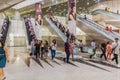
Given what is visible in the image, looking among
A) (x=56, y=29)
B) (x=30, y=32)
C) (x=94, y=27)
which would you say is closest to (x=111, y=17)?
(x=94, y=27)

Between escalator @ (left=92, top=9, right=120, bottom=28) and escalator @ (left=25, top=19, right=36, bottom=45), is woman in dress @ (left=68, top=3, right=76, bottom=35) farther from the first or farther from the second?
escalator @ (left=92, top=9, right=120, bottom=28)

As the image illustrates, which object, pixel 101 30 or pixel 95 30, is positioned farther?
pixel 95 30

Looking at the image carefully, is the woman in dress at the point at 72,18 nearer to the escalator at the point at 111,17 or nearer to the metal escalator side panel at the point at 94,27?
the metal escalator side panel at the point at 94,27

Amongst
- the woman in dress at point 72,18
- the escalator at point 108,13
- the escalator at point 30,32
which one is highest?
the escalator at point 108,13

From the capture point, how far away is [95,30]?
80.1ft

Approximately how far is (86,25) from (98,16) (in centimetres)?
609

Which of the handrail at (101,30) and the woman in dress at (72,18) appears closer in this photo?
the woman in dress at (72,18)

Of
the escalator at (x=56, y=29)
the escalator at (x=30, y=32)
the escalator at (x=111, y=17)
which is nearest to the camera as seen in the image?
the escalator at (x=30, y=32)

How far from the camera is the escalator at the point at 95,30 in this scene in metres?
21.5

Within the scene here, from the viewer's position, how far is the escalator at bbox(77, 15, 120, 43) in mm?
21503

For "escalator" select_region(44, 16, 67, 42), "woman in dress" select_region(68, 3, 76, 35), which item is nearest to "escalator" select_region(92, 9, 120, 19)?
"escalator" select_region(44, 16, 67, 42)

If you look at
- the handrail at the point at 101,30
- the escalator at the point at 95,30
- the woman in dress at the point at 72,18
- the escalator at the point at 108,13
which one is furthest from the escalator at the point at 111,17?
the woman in dress at the point at 72,18

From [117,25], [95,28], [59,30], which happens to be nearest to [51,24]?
[59,30]

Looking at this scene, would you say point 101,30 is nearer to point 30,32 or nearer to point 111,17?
point 111,17
